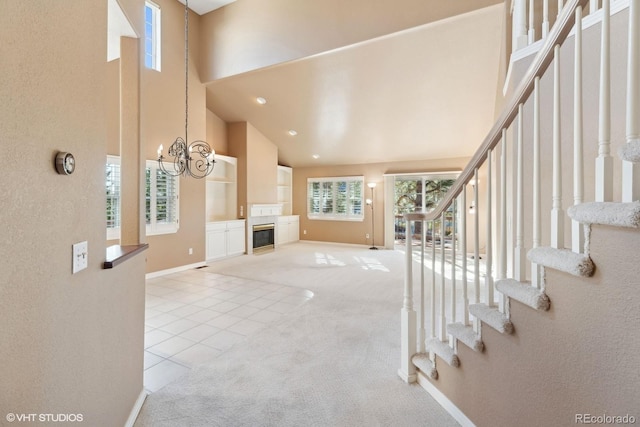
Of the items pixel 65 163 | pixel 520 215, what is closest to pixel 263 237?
pixel 65 163

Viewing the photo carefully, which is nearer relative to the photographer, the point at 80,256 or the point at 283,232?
the point at 80,256

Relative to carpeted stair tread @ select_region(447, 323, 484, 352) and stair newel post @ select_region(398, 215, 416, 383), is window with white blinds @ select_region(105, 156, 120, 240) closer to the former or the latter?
stair newel post @ select_region(398, 215, 416, 383)

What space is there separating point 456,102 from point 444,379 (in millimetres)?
4992

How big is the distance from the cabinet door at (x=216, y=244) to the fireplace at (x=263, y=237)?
97cm

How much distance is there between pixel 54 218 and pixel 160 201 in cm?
481

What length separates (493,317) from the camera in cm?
138

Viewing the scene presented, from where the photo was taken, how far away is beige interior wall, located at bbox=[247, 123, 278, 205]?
7574 millimetres

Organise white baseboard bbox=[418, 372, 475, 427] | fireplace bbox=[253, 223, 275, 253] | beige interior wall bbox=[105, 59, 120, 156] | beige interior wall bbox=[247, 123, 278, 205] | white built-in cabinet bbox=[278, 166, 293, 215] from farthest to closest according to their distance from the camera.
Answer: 1. white built-in cabinet bbox=[278, 166, 293, 215]
2. fireplace bbox=[253, 223, 275, 253]
3. beige interior wall bbox=[247, 123, 278, 205]
4. beige interior wall bbox=[105, 59, 120, 156]
5. white baseboard bbox=[418, 372, 475, 427]

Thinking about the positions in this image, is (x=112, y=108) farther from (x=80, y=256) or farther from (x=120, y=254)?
(x=80, y=256)

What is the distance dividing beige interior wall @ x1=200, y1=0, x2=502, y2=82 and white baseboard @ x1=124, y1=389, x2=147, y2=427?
493 cm

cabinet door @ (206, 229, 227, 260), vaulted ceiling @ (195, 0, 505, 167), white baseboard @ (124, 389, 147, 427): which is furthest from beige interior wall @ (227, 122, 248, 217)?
white baseboard @ (124, 389, 147, 427)

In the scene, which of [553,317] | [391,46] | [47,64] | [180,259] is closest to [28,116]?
[47,64]

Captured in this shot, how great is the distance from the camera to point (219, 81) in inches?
239

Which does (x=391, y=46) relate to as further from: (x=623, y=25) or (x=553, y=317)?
(x=553, y=317)
